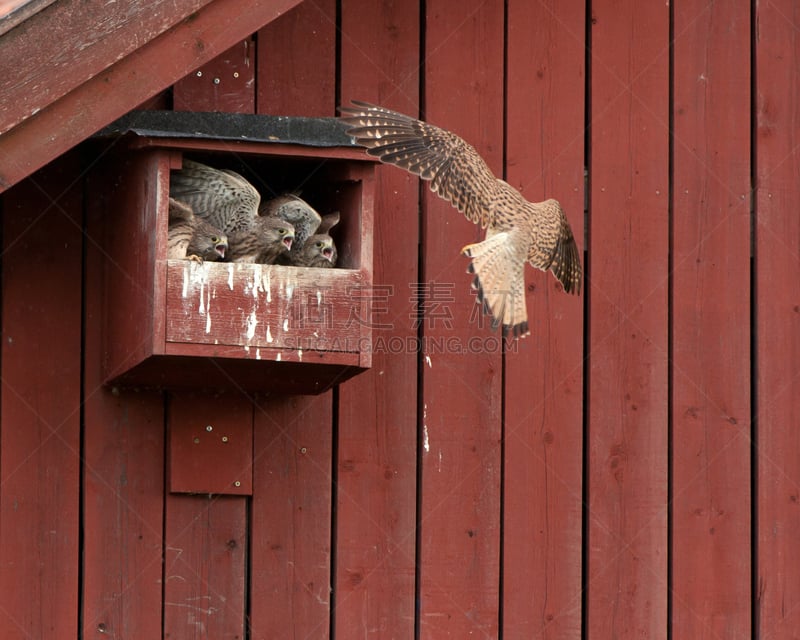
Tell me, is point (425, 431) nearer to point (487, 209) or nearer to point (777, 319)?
point (487, 209)

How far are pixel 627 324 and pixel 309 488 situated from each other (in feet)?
3.52

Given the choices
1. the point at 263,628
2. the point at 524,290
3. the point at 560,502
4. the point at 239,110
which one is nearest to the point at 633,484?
the point at 560,502

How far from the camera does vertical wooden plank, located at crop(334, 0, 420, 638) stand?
5.34 m

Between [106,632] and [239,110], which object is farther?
[239,110]

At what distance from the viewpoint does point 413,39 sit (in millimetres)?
5730

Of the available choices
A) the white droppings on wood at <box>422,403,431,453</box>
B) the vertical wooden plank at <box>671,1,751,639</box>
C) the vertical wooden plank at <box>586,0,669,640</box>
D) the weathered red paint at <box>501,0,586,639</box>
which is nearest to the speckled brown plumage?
the white droppings on wood at <box>422,403,431,453</box>

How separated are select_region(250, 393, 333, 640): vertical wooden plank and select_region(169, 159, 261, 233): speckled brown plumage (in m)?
0.51

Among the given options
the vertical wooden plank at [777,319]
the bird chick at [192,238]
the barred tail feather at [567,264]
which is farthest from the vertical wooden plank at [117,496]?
the vertical wooden plank at [777,319]

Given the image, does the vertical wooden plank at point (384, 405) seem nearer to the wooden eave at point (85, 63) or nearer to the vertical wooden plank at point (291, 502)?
the vertical wooden plank at point (291, 502)

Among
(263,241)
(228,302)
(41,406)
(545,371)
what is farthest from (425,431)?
(41,406)

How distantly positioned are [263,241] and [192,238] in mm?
198

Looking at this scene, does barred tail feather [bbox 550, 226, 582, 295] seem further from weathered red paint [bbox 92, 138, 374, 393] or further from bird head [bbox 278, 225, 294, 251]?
bird head [bbox 278, 225, 294, 251]

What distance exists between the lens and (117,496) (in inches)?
206

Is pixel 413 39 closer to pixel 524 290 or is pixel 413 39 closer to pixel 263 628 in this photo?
pixel 524 290
